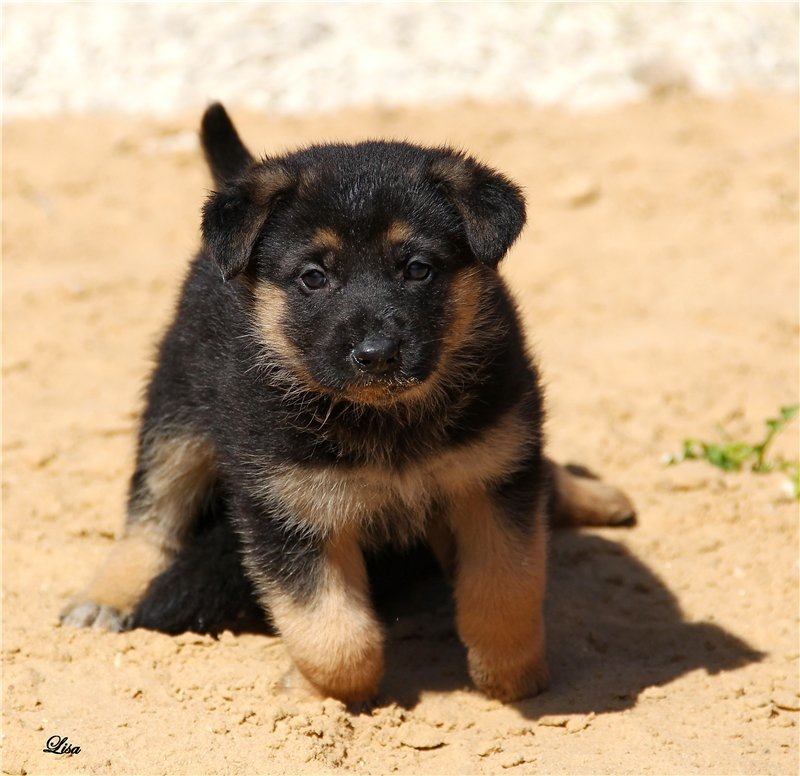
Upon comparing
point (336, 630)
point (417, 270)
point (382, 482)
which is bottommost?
point (336, 630)

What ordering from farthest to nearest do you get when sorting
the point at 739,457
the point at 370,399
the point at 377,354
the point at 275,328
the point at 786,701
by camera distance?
the point at 739,457
the point at 786,701
the point at 275,328
the point at 370,399
the point at 377,354

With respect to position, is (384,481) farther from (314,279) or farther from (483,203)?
(483,203)

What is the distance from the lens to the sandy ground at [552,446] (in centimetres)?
422

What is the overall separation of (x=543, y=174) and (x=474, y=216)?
523 centimetres

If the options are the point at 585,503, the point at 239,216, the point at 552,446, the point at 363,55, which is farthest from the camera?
the point at 363,55

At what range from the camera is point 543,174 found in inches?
362

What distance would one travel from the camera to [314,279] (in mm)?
4133

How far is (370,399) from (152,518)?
1.68 metres

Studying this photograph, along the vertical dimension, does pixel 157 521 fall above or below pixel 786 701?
below

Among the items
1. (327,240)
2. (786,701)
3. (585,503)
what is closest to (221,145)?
(327,240)

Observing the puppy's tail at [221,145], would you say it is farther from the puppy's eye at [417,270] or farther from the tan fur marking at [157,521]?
the puppy's eye at [417,270]

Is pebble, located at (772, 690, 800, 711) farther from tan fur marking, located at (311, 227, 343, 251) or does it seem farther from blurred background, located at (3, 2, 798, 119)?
blurred background, located at (3, 2, 798, 119)

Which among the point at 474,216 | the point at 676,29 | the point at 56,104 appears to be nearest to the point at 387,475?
the point at 474,216

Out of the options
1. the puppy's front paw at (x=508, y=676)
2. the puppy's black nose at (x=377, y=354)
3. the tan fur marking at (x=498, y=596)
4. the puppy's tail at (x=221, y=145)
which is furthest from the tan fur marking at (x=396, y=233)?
the puppy's front paw at (x=508, y=676)
